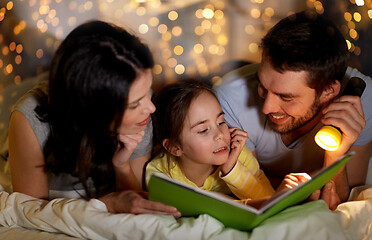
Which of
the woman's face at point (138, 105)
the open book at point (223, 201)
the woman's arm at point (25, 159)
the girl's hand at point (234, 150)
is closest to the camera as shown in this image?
the open book at point (223, 201)

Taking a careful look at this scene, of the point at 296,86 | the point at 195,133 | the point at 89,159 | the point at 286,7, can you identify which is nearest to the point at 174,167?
the point at 195,133

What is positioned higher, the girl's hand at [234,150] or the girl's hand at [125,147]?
the girl's hand at [125,147]

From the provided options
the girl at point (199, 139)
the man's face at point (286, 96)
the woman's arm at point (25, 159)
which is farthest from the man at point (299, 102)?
the woman's arm at point (25, 159)

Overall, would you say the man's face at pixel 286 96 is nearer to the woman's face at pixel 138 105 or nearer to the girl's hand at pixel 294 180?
the girl's hand at pixel 294 180

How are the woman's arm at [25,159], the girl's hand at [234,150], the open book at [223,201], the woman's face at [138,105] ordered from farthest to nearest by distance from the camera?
the girl's hand at [234,150]
the woman's arm at [25,159]
the woman's face at [138,105]
the open book at [223,201]

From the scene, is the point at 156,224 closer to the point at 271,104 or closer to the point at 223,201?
the point at 223,201

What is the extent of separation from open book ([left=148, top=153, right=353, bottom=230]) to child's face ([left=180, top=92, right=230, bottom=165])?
22 centimetres

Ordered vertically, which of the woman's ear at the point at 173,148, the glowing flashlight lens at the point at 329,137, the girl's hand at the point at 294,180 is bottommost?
the girl's hand at the point at 294,180

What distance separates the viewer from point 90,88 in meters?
0.85

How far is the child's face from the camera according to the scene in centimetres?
110

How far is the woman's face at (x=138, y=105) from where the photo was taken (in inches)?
A: 35.6

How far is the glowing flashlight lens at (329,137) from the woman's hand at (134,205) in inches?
17.0

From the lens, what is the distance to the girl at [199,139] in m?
1.10

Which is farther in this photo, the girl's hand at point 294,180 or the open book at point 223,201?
the girl's hand at point 294,180
